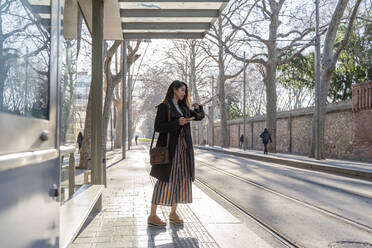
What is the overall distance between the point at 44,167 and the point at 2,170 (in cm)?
54

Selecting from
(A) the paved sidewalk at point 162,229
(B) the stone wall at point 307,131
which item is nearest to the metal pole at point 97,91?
(A) the paved sidewalk at point 162,229

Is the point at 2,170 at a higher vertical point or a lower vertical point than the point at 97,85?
lower

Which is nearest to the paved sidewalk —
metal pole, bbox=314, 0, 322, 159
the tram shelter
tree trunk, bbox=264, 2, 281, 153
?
the tram shelter

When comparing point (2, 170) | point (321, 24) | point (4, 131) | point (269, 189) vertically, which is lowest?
point (269, 189)

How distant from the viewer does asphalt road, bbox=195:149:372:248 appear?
4535mm

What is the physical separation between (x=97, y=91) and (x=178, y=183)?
200 cm

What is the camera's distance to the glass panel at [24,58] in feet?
4.15

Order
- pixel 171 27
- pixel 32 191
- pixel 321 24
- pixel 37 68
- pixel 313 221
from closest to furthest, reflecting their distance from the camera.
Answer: pixel 32 191 → pixel 37 68 → pixel 313 221 → pixel 171 27 → pixel 321 24

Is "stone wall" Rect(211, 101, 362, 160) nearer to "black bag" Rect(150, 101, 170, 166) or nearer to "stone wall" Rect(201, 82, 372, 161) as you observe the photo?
"stone wall" Rect(201, 82, 372, 161)

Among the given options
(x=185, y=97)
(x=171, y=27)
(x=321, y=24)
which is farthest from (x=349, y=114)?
→ (x=185, y=97)

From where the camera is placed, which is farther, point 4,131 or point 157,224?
point 157,224

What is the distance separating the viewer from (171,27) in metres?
6.54

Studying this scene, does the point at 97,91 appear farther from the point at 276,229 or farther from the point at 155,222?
the point at 276,229

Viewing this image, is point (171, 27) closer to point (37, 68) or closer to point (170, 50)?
point (37, 68)
